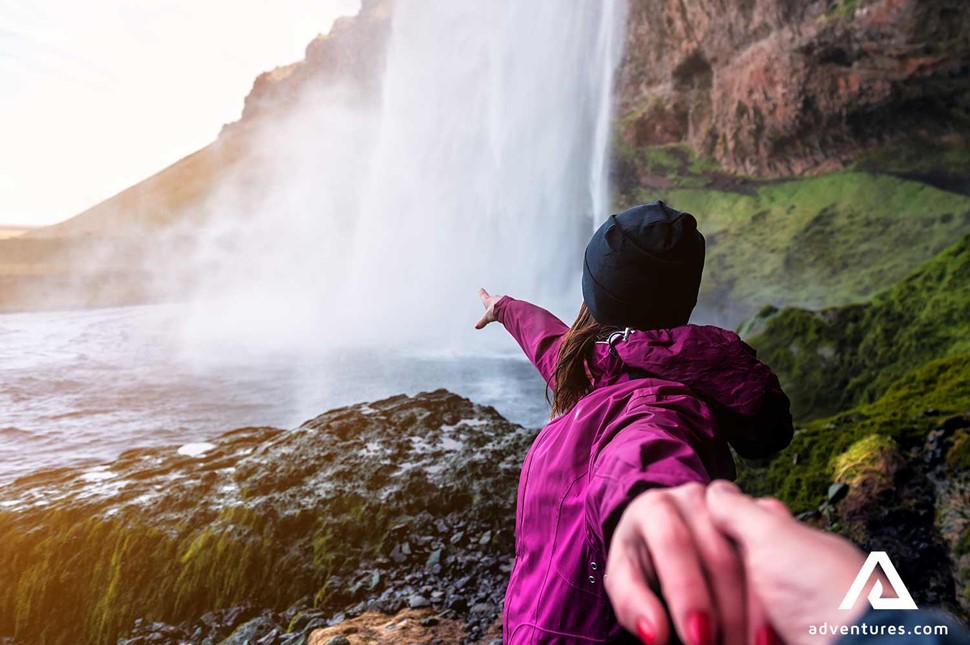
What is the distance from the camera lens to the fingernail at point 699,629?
42 cm

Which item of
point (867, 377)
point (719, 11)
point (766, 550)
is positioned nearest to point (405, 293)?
point (867, 377)

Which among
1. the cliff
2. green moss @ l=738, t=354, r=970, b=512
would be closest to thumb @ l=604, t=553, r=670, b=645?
green moss @ l=738, t=354, r=970, b=512

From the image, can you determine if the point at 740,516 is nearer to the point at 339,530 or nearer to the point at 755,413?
the point at 755,413

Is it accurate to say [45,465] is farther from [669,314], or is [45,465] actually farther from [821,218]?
[821,218]

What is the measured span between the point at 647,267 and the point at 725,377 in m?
0.27

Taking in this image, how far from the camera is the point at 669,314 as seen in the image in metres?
1.19

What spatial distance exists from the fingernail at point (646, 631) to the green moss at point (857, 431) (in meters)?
3.44

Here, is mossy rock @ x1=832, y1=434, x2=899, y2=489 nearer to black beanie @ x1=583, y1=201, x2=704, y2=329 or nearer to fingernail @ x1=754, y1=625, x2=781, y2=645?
black beanie @ x1=583, y1=201, x2=704, y2=329

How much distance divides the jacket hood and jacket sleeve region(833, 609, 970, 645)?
28.2 inches

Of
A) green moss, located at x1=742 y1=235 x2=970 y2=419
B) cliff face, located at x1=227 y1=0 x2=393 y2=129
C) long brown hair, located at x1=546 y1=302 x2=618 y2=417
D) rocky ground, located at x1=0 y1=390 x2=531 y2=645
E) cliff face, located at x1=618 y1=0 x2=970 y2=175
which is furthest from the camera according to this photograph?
cliff face, located at x1=227 y1=0 x2=393 y2=129

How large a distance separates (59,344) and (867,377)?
25.8 feet

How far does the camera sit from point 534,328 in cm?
184

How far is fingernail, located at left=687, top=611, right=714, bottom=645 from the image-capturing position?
42 centimetres

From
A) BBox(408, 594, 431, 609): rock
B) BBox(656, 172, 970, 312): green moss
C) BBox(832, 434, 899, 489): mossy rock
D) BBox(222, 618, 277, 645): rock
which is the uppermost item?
BBox(656, 172, 970, 312): green moss
